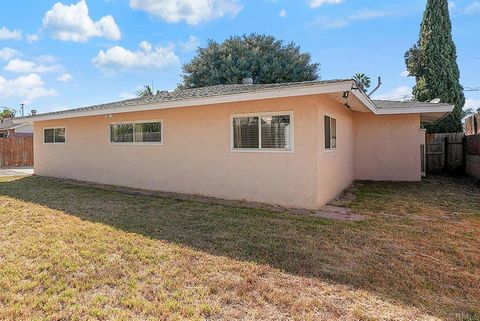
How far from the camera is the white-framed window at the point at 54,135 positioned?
41.6 ft

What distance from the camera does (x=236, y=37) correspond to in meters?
25.8

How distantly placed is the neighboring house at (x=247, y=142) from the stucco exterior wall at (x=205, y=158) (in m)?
0.02

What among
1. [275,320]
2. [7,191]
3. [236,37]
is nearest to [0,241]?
[275,320]

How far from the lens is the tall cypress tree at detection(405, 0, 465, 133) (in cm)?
1762

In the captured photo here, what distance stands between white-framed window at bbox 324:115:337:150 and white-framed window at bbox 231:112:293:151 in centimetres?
111

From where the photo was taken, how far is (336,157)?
28.6ft

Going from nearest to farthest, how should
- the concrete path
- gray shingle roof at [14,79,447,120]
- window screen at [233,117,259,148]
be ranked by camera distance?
gray shingle roof at [14,79,447,120] < window screen at [233,117,259,148] < the concrete path

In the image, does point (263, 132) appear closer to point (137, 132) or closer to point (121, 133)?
point (137, 132)

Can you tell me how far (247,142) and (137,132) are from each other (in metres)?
4.24

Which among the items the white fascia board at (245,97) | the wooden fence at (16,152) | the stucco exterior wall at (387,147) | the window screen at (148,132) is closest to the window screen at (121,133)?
the window screen at (148,132)

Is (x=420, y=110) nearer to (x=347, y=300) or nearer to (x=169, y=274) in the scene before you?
(x=347, y=300)

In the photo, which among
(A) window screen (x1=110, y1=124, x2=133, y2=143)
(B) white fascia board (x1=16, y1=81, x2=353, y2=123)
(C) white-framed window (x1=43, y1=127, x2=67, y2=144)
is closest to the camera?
(B) white fascia board (x1=16, y1=81, x2=353, y2=123)

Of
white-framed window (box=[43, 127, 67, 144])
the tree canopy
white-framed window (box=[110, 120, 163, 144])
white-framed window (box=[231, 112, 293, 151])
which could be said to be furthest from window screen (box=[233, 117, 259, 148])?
the tree canopy

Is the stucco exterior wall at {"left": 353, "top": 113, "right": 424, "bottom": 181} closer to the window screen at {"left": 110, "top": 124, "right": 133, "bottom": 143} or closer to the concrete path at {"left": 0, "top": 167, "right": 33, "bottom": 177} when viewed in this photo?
the window screen at {"left": 110, "top": 124, "right": 133, "bottom": 143}
